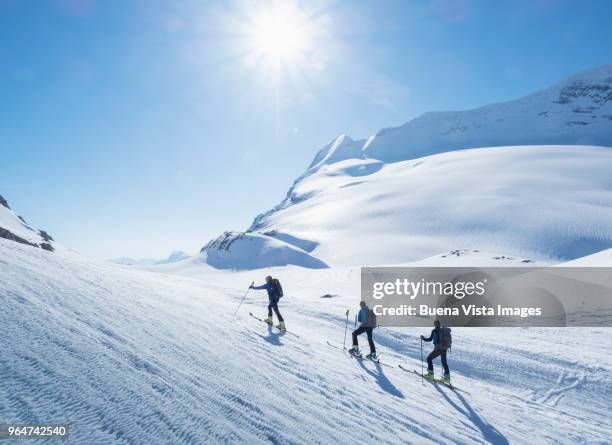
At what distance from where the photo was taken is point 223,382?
5.39m

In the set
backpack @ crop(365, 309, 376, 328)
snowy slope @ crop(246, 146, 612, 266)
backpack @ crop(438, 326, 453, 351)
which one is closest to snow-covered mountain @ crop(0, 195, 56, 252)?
backpack @ crop(365, 309, 376, 328)

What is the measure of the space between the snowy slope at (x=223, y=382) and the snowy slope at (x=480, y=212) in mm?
49921

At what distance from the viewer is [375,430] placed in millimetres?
5387

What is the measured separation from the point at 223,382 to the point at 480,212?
7916 centimetres

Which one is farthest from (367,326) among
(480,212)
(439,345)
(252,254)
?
(480,212)

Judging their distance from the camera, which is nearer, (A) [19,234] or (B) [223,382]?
(B) [223,382]

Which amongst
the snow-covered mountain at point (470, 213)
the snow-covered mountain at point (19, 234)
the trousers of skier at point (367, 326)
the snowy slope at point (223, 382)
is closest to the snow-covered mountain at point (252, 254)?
the snow-covered mountain at point (470, 213)

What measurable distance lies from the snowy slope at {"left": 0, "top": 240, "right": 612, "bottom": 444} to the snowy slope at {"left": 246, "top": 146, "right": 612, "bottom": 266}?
4992cm

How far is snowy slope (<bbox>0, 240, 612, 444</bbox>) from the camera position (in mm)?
3920

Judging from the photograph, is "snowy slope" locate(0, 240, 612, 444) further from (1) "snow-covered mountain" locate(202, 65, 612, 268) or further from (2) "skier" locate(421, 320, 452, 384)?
(1) "snow-covered mountain" locate(202, 65, 612, 268)

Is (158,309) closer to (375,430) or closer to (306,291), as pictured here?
(375,430)

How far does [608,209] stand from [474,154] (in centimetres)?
7550

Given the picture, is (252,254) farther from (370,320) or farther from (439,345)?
(439,345)

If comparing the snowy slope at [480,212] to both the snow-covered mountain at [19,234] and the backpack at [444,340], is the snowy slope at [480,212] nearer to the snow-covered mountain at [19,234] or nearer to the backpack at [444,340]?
the snow-covered mountain at [19,234]
